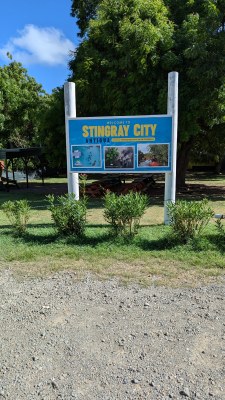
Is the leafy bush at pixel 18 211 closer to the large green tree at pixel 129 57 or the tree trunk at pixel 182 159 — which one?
the large green tree at pixel 129 57

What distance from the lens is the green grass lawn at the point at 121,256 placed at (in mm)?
4586

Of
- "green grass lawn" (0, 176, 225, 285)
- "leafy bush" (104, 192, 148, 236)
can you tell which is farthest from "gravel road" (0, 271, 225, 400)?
"leafy bush" (104, 192, 148, 236)

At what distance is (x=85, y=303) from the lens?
3.79m

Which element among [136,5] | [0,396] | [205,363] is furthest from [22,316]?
[136,5]

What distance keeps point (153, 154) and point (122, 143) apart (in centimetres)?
68

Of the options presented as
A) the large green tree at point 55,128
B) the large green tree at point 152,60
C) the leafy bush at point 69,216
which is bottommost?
the leafy bush at point 69,216

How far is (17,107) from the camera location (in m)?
22.3

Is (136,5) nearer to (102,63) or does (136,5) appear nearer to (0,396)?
(102,63)

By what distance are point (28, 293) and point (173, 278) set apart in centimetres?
178

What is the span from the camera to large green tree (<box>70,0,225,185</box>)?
34.8ft

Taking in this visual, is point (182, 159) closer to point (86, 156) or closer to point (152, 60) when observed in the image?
point (152, 60)

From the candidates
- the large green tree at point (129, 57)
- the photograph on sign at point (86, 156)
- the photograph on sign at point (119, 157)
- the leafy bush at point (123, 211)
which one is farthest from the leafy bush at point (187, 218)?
the large green tree at point (129, 57)

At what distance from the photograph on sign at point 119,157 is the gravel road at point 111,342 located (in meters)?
3.56

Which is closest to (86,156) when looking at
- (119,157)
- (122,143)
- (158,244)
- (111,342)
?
(119,157)
